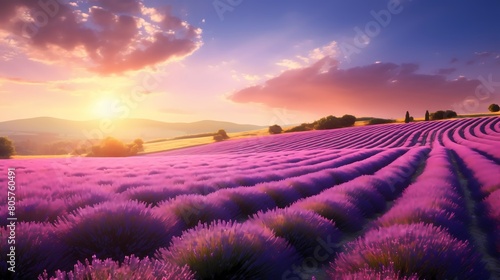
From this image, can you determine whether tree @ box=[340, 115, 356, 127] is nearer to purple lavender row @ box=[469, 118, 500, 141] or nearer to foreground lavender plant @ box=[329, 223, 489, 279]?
purple lavender row @ box=[469, 118, 500, 141]

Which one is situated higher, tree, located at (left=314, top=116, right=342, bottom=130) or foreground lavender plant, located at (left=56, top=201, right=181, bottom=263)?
tree, located at (left=314, top=116, right=342, bottom=130)

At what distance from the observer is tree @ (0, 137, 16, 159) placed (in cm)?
3657

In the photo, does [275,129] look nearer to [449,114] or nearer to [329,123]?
[329,123]

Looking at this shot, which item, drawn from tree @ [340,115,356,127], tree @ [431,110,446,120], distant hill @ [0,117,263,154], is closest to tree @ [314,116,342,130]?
tree @ [340,115,356,127]

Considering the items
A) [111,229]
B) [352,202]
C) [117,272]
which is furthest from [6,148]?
[117,272]

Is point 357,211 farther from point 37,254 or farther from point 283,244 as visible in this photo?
point 37,254

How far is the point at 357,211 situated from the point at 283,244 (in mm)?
2479

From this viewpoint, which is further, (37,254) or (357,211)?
(357,211)

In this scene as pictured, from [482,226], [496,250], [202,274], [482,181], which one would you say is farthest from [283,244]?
[482,181]

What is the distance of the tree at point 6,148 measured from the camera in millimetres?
36566

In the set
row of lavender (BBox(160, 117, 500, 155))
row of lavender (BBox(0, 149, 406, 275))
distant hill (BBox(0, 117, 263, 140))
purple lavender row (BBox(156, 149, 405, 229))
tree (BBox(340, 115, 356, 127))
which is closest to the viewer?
row of lavender (BBox(0, 149, 406, 275))

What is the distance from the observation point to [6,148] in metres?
37.2

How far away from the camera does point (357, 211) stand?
4.59m

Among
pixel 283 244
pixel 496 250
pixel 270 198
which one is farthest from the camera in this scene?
pixel 270 198
